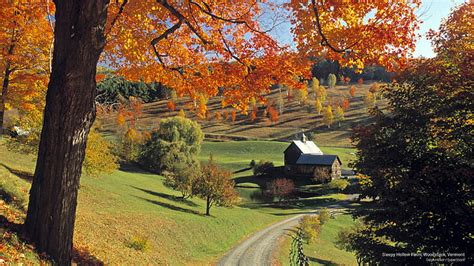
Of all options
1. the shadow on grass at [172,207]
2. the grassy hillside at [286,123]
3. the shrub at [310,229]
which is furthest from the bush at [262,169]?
the grassy hillside at [286,123]

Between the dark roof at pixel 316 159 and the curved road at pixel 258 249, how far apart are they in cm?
3527

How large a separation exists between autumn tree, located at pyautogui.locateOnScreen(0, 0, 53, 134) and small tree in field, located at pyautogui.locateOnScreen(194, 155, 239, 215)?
22371 mm

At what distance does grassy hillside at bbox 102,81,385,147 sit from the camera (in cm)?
12488

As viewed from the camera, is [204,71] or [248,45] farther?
[204,71]

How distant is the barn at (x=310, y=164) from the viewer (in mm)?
70750

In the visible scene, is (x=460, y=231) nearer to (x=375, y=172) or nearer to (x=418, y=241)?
(x=418, y=241)

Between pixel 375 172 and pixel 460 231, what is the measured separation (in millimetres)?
3678

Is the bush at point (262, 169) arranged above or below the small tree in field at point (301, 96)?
below

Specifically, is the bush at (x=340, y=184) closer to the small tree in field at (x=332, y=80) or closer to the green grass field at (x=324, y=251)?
the green grass field at (x=324, y=251)

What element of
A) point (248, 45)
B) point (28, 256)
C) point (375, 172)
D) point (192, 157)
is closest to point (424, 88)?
point (375, 172)

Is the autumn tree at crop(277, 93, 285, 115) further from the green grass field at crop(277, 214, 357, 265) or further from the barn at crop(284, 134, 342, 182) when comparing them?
the green grass field at crop(277, 214, 357, 265)

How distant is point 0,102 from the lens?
53.3 ft

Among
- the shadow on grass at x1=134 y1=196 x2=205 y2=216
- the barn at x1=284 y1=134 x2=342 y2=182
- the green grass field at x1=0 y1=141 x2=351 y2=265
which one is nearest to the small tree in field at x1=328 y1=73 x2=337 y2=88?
the barn at x1=284 y1=134 x2=342 y2=182

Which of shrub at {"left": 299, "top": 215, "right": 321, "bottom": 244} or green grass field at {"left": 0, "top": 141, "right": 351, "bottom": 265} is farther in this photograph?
shrub at {"left": 299, "top": 215, "right": 321, "bottom": 244}
